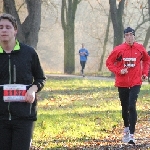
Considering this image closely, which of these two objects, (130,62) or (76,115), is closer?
(130,62)

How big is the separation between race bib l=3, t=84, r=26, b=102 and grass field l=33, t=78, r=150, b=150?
151 inches

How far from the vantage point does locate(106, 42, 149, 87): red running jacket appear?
1000cm

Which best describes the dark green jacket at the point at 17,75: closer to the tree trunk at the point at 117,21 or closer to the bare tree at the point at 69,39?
the tree trunk at the point at 117,21

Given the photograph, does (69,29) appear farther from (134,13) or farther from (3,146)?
(3,146)

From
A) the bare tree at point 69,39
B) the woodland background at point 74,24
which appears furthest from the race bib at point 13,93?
the bare tree at point 69,39

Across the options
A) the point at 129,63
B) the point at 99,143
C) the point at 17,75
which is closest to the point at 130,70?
the point at 129,63

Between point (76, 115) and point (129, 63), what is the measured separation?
16.7 ft

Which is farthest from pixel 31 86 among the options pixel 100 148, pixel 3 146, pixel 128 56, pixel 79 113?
pixel 79 113

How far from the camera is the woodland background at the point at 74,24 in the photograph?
18031 mm

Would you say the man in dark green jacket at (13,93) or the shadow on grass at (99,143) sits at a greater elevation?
the man in dark green jacket at (13,93)

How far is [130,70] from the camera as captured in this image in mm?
10016

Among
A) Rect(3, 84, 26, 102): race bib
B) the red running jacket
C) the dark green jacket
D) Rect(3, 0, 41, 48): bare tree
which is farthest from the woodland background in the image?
Rect(3, 84, 26, 102): race bib

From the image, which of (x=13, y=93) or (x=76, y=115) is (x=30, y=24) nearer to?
(x=76, y=115)

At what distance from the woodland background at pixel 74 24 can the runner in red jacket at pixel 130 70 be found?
815cm
